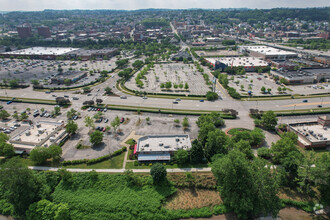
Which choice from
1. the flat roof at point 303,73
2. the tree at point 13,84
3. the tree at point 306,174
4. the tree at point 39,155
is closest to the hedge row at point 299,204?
the tree at point 306,174

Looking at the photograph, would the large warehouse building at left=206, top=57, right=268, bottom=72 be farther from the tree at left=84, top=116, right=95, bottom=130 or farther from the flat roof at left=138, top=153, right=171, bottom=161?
the flat roof at left=138, top=153, right=171, bottom=161

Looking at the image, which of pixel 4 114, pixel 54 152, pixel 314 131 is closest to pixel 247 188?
pixel 314 131

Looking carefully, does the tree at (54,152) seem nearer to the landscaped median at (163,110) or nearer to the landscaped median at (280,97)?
the landscaped median at (163,110)

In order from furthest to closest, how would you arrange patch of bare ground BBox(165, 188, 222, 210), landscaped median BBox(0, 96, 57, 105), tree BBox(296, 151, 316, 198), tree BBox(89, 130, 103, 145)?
1. landscaped median BBox(0, 96, 57, 105)
2. tree BBox(89, 130, 103, 145)
3. patch of bare ground BBox(165, 188, 222, 210)
4. tree BBox(296, 151, 316, 198)

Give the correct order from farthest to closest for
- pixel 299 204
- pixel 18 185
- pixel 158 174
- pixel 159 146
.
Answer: pixel 159 146 → pixel 158 174 → pixel 299 204 → pixel 18 185


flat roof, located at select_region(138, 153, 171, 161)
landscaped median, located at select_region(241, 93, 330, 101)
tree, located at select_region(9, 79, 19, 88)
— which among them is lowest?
flat roof, located at select_region(138, 153, 171, 161)

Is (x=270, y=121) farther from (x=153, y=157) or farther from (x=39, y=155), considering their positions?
(x=39, y=155)

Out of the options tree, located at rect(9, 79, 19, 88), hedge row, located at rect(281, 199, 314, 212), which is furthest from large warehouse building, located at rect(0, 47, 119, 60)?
hedge row, located at rect(281, 199, 314, 212)
